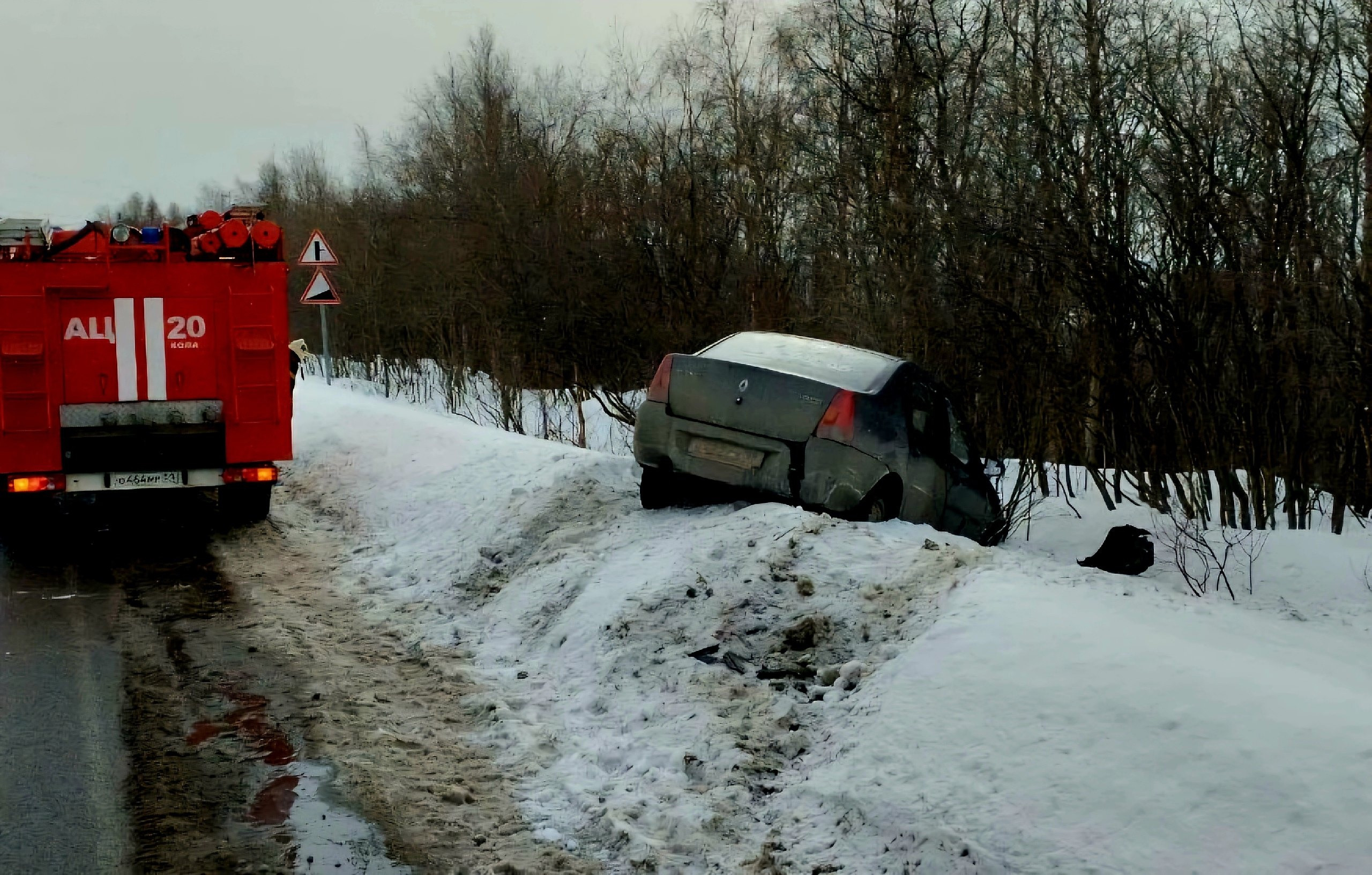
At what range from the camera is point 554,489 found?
955cm

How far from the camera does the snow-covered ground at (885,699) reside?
12.7 ft

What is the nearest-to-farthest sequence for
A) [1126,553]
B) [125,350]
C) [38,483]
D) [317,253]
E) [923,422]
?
[923,422] < [1126,553] < [38,483] < [125,350] < [317,253]

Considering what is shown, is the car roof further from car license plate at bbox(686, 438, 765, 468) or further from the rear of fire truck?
the rear of fire truck

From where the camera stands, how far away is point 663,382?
8.61 m

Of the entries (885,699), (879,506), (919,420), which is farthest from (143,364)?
(885,699)

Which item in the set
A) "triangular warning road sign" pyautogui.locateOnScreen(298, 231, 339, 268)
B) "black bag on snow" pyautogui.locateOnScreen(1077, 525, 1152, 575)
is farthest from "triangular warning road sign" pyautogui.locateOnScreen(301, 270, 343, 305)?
"black bag on snow" pyautogui.locateOnScreen(1077, 525, 1152, 575)

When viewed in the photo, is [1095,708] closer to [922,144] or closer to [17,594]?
[17,594]

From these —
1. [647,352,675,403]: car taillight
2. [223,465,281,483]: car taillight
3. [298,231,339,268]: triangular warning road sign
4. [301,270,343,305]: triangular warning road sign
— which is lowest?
[223,465,281,483]: car taillight

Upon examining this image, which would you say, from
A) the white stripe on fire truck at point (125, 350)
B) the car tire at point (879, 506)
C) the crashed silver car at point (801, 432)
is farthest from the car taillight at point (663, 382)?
the white stripe on fire truck at point (125, 350)

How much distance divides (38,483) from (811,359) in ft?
21.2

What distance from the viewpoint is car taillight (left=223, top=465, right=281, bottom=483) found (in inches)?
412

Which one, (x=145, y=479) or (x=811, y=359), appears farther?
(x=145, y=479)

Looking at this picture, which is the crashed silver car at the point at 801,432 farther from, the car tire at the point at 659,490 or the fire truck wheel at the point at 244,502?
the fire truck wheel at the point at 244,502

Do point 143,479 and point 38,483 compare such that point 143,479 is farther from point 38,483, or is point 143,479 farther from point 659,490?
point 659,490
